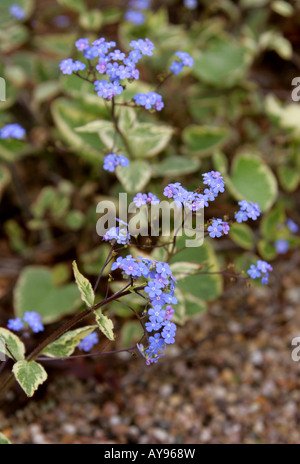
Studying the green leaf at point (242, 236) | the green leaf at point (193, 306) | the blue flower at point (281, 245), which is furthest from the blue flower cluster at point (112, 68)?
the blue flower at point (281, 245)

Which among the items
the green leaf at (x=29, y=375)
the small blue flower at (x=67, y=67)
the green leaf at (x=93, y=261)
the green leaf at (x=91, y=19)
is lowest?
the green leaf at (x=93, y=261)

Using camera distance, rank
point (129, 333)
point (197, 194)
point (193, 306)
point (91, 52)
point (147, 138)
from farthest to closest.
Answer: point (129, 333) → point (193, 306) → point (147, 138) → point (91, 52) → point (197, 194)

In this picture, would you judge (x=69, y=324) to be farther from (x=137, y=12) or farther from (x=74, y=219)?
(x=137, y=12)

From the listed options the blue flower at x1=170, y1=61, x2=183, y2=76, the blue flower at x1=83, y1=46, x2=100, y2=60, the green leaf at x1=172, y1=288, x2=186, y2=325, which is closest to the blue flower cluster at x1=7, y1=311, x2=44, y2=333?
the green leaf at x1=172, y1=288, x2=186, y2=325

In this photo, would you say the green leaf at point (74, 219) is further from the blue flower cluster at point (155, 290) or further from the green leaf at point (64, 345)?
the blue flower cluster at point (155, 290)

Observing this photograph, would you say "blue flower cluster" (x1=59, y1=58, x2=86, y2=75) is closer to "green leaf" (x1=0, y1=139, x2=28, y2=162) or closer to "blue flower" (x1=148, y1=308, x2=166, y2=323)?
"blue flower" (x1=148, y1=308, x2=166, y2=323)

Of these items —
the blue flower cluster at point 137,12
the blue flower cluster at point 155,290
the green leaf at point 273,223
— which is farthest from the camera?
the blue flower cluster at point 137,12

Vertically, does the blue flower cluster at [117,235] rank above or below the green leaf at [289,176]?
above

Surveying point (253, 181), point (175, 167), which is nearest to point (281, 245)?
point (253, 181)
